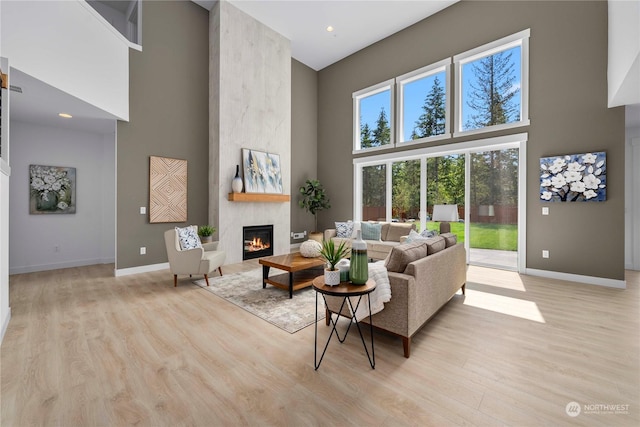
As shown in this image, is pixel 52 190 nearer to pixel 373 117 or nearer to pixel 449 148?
pixel 373 117

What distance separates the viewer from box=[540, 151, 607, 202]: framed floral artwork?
12.7ft

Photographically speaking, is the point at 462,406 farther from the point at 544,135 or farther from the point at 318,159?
the point at 318,159

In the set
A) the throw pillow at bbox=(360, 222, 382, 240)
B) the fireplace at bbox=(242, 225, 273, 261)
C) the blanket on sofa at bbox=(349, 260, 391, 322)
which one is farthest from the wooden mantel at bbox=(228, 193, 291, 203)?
the blanket on sofa at bbox=(349, 260, 391, 322)

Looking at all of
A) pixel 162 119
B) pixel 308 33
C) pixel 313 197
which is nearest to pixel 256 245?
pixel 313 197

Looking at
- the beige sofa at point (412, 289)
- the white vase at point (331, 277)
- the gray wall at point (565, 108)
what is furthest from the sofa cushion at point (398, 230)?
the white vase at point (331, 277)

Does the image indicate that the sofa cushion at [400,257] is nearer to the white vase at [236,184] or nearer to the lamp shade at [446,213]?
the lamp shade at [446,213]

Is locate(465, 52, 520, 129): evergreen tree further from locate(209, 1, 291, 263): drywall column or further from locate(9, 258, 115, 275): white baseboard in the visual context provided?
locate(9, 258, 115, 275): white baseboard

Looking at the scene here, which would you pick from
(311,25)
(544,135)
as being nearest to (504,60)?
(544,135)

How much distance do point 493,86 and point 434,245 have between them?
4164 mm

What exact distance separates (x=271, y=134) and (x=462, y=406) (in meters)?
5.86

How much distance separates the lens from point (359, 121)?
7.16 metres

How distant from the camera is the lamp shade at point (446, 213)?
474 cm

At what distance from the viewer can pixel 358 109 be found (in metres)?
7.16

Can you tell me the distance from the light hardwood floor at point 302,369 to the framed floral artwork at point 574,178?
5.31ft
